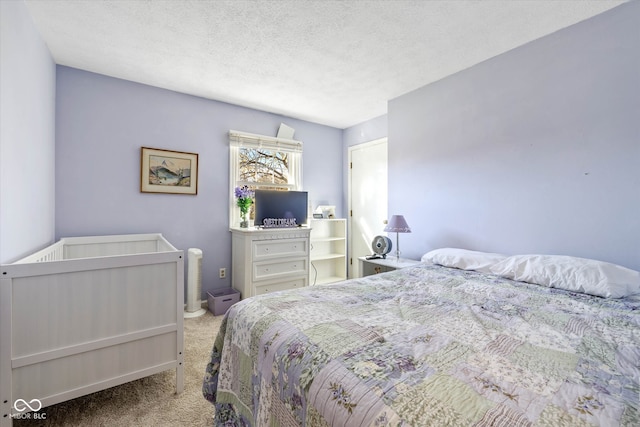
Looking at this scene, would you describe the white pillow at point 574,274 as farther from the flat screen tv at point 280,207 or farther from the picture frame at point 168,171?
the picture frame at point 168,171

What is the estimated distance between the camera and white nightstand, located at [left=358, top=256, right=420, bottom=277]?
8.87 feet

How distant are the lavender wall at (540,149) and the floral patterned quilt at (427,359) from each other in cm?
66

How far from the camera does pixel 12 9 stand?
161cm

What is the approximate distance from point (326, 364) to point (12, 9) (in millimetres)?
2561

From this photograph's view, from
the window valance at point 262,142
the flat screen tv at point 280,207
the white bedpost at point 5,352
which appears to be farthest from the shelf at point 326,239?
the white bedpost at point 5,352

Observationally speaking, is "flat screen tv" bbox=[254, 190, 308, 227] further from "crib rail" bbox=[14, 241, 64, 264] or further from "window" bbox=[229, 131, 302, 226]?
"crib rail" bbox=[14, 241, 64, 264]

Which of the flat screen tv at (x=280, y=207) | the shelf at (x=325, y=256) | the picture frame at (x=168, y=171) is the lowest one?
the shelf at (x=325, y=256)

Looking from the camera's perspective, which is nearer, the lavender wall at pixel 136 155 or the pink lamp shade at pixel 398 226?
the lavender wall at pixel 136 155

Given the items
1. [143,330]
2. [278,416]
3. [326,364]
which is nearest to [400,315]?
[326,364]

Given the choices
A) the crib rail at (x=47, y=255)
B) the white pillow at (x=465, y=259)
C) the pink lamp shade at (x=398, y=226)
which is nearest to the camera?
the crib rail at (x=47, y=255)

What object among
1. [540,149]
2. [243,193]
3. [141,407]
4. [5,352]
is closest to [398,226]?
[540,149]

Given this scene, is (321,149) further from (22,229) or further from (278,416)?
(278,416)

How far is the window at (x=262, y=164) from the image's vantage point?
3.52 meters

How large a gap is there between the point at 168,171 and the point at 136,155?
33 centimetres
